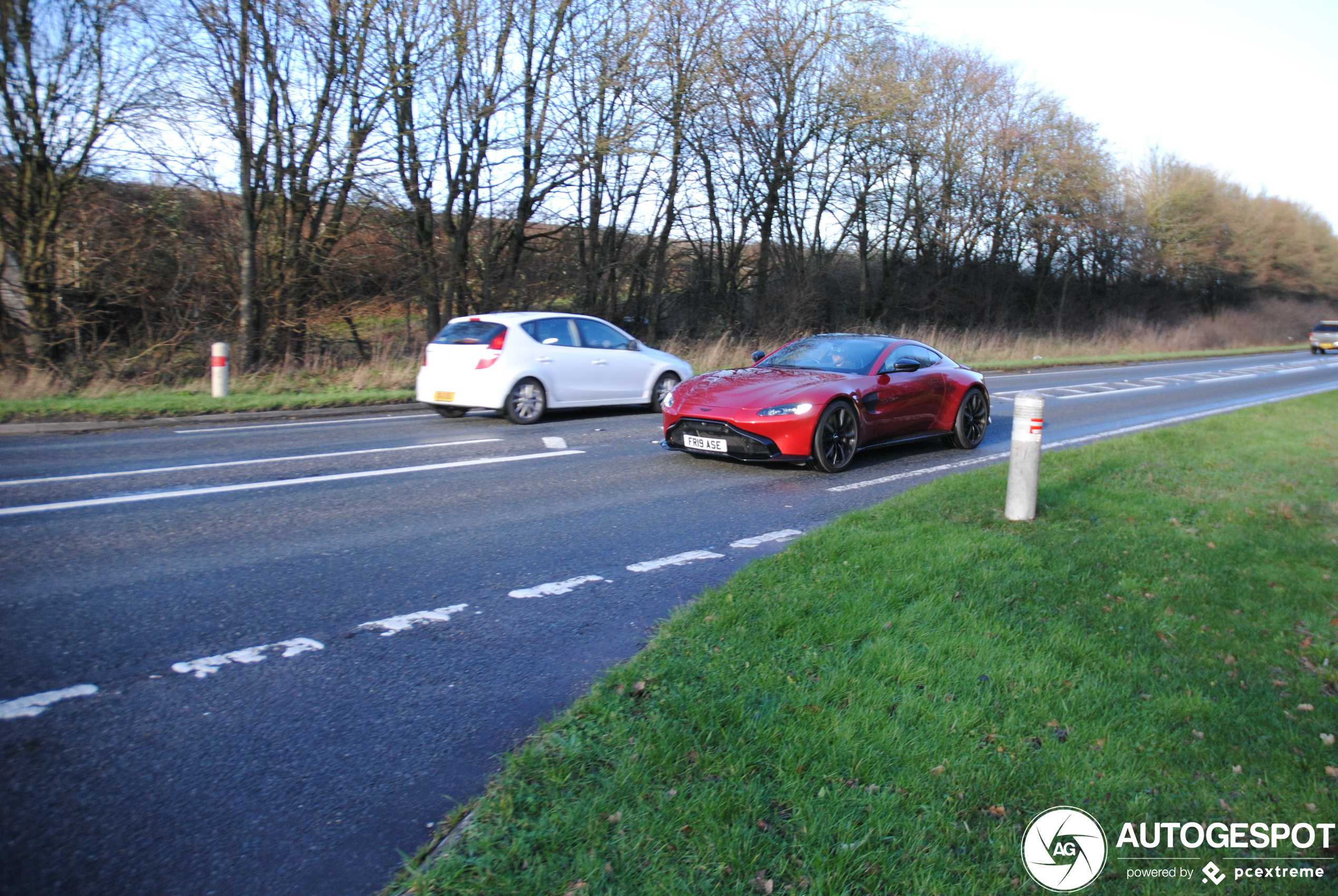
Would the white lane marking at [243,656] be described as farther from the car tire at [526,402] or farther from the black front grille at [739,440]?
the car tire at [526,402]

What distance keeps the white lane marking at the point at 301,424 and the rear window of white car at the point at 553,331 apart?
2.23 metres

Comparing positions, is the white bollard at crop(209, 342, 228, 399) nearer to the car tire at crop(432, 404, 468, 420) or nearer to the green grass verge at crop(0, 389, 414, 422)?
the green grass verge at crop(0, 389, 414, 422)

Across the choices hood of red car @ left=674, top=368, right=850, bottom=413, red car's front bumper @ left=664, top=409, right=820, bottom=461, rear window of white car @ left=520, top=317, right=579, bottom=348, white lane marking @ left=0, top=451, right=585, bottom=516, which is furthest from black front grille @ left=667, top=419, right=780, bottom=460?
rear window of white car @ left=520, top=317, right=579, bottom=348

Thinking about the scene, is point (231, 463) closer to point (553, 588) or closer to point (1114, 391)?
point (553, 588)

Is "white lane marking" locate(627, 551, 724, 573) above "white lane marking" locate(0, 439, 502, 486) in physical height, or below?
below

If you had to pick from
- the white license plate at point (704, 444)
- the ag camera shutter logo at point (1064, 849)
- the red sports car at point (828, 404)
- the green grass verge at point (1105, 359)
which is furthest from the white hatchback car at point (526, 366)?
the green grass verge at point (1105, 359)

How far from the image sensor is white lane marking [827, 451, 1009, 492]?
27.8 ft

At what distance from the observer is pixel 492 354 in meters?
12.4

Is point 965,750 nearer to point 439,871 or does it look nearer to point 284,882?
point 439,871

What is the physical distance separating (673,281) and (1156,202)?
38.5 meters

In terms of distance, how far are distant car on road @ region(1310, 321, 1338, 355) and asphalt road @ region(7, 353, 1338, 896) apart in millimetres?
50631

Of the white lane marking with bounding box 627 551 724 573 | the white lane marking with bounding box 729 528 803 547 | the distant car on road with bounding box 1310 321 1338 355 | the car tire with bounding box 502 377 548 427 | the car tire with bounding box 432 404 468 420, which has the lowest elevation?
the white lane marking with bounding box 627 551 724 573

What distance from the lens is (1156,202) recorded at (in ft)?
175

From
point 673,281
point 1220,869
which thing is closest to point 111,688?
point 1220,869
